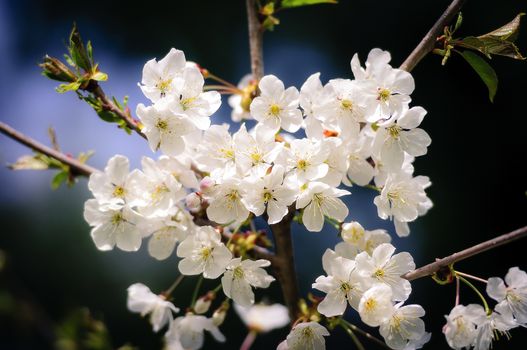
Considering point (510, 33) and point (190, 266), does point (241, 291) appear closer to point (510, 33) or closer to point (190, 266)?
point (190, 266)

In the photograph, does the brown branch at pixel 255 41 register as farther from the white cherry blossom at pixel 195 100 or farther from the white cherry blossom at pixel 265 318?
the white cherry blossom at pixel 265 318

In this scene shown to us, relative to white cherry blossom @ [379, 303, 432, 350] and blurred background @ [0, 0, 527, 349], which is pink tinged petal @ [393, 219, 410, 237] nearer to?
white cherry blossom @ [379, 303, 432, 350]

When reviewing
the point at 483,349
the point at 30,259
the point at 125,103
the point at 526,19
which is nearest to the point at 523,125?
the point at 526,19

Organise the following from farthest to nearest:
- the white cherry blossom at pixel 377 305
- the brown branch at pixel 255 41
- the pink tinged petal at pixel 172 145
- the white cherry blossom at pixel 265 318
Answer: the white cherry blossom at pixel 265 318
the brown branch at pixel 255 41
the pink tinged petal at pixel 172 145
the white cherry blossom at pixel 377 305

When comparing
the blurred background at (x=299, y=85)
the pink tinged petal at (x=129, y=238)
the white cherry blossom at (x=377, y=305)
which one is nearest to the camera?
the white cherry blossom at (x=377, y=305)

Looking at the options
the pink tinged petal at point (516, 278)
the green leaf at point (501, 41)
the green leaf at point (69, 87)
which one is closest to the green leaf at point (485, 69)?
the green leaf at point (501, 41)

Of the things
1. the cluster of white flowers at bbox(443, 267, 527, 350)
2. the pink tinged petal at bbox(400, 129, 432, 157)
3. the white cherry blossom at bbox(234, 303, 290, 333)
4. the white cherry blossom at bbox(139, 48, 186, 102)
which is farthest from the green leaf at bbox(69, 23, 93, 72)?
the white cherry blossom at bbox(234, 303, 290, 333)
